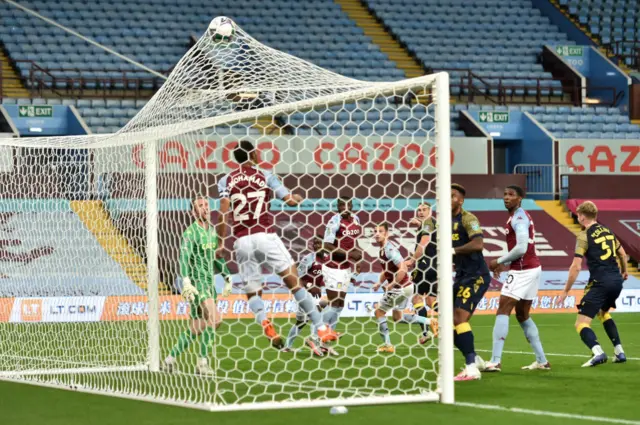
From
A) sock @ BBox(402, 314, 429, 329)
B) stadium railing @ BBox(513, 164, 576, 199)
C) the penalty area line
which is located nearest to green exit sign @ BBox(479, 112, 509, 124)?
stadium railing @ BBox(513, 164, 576, 199)

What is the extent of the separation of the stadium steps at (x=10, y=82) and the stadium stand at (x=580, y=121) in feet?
36.0

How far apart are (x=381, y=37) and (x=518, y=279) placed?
78.0ft

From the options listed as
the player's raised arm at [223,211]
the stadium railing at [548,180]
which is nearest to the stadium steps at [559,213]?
the stadium railing at [548,180]

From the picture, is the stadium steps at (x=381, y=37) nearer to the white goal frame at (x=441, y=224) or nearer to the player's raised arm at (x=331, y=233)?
the player's raised arm at (x=331, y=233)

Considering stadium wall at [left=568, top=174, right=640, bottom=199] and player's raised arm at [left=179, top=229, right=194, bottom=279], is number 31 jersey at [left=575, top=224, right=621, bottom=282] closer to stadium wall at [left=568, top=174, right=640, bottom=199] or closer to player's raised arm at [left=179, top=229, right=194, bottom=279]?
player's raised arm at [left=179, top=229, right=194, bottom=279]

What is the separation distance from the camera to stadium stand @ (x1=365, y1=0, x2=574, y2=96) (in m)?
33.1

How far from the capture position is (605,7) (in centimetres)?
3684

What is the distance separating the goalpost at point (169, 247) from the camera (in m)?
9.12

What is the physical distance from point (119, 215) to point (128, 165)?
90 cm

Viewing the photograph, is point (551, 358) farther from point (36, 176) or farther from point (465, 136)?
point (465, 136)

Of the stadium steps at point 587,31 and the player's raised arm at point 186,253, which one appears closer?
the player's raised arm at point 186,253

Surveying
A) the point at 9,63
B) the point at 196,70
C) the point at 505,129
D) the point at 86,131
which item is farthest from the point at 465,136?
the point at 196,70

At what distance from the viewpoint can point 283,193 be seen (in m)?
9.36

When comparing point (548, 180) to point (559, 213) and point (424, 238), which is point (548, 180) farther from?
point (424, 238)
